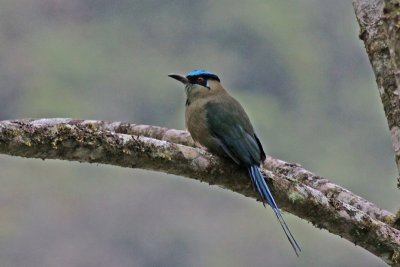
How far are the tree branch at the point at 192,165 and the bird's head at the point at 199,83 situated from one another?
68cm

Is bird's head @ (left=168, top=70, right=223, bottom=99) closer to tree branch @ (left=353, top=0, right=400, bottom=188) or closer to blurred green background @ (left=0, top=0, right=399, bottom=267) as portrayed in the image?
tree branch @ (left=353, top=0, right=400, bottom=188)

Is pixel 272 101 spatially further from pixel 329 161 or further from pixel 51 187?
pixel 51 187

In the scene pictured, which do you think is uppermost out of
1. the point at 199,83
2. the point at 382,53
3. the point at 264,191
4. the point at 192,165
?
the point at 199,83

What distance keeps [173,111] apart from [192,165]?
34.9 feet

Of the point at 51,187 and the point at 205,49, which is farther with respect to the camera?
the point at 205,49

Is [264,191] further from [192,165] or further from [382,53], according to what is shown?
[382,53]

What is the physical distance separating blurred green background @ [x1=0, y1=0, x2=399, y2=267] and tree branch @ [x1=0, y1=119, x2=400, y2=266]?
17.9ft

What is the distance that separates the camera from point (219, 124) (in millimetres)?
3719

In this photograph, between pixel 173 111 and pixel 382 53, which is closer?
pixel 382 53

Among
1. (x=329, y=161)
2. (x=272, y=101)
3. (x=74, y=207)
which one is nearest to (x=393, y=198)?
(x=329, y=161)

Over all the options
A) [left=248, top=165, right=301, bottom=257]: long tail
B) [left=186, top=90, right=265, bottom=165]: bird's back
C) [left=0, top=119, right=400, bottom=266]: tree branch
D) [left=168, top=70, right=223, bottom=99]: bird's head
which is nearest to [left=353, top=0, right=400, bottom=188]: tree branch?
[left=0, top=119, right=400, bottom=266]: tree branch

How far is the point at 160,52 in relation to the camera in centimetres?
1853

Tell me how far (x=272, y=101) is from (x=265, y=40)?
362 centimetres

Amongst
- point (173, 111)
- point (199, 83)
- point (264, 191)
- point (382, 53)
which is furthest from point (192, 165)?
point (173, 111)
